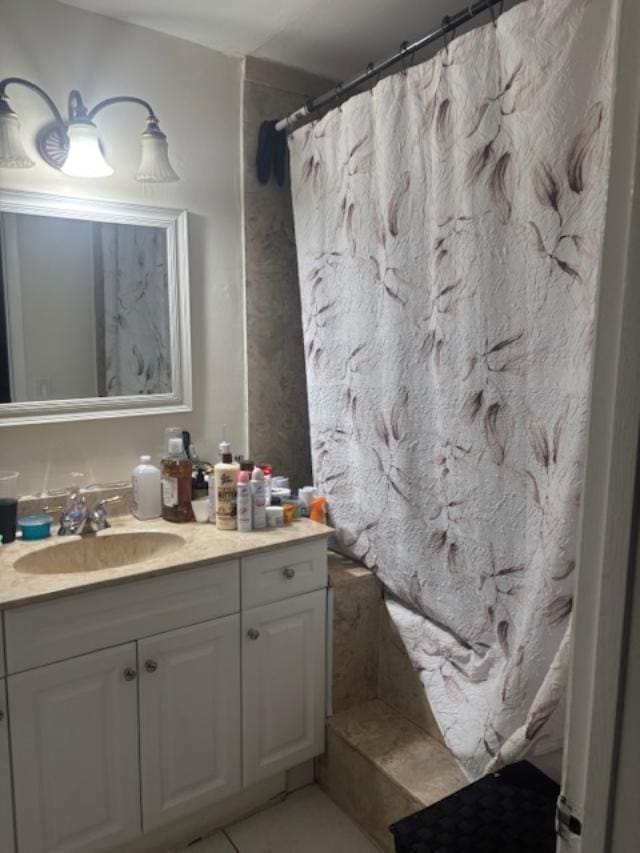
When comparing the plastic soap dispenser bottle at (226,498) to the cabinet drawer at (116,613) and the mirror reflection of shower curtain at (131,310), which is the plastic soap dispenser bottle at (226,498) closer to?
the cabinet drawer at (116,613)

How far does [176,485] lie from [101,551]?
10.8 inches

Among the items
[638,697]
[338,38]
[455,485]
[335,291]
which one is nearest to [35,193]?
[335,291]

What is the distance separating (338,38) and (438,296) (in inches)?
38.7

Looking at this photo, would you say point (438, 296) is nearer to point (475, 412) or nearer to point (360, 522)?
point (475, 412)

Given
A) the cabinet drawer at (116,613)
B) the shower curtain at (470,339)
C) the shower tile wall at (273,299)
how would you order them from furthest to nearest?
the shower tile wall at (273,299) < the cabinet drawer at (116,613) < the shower curtain at (470,339)

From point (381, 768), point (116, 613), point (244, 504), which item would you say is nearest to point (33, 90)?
point (244, 504)

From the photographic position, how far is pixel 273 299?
2.26 meters

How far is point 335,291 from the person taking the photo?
199 cm

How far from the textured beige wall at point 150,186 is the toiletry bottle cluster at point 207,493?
13 cm

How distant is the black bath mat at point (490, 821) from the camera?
133 centimetres

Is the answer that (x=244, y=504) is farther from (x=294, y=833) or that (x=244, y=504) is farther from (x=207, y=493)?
(x=294, y=833)

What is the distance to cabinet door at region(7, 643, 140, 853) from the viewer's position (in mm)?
1425

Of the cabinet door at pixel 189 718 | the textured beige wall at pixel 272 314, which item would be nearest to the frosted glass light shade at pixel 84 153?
the textured beige wall at pixel 272 314

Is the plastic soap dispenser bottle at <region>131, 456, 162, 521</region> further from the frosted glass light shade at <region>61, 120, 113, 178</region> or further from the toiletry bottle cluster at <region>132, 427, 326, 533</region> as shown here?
the frosted glass light shade at <region>61, 120, 113, 178</region>
